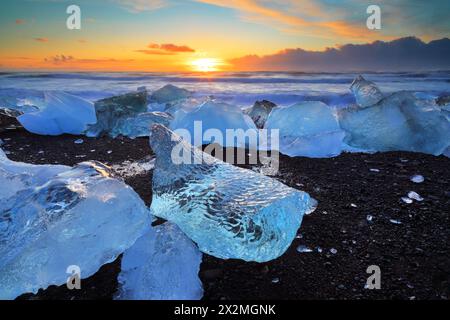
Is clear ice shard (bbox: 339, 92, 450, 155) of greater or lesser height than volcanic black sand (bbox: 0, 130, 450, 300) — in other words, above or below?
above

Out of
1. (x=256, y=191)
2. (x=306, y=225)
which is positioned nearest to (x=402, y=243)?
(x=306, y=225)

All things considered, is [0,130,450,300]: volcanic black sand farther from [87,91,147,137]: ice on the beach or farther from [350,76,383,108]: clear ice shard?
[87,91,147,137]: ice on the beach

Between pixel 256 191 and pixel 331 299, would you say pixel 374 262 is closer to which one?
pixel 331 299

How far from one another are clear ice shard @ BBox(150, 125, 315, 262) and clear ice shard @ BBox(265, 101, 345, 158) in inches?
51.7

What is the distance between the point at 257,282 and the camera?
151cm

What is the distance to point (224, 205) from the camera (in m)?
1.60

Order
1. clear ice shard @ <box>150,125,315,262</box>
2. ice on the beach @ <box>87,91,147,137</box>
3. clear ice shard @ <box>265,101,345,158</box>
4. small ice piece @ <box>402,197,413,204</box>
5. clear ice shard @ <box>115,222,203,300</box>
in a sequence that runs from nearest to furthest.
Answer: clear ice shard @ <box>115,222,203,300</box>
clear ice shard @ <box>150,125,315,262</box>
small ice piece @ <box>402,197,413,204</box>
clear ice shard @ <box>265,101,345,158</box>
ice on the beach @ <box>87,91,147,137</box>

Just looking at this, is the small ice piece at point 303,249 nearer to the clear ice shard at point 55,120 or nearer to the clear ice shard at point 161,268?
the clear ice shard at point 161,268

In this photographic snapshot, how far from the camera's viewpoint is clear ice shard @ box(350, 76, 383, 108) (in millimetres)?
3953

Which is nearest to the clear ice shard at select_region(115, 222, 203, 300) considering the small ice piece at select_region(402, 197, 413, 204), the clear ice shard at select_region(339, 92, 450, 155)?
the small ice piece at select_region(402, 197, 413, 204)

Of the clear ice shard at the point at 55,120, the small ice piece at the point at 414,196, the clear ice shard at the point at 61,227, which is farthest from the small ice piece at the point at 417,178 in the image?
the clear ice shard at the point at 55,120

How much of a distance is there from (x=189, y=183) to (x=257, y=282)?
579 millimetres

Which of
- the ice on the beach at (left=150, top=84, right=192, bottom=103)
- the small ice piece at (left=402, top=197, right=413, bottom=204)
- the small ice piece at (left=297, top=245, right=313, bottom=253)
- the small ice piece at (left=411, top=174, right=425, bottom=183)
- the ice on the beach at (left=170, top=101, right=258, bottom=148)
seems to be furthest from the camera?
the ice on the beach at (left=150, top=84, right=192, bottom=103)
